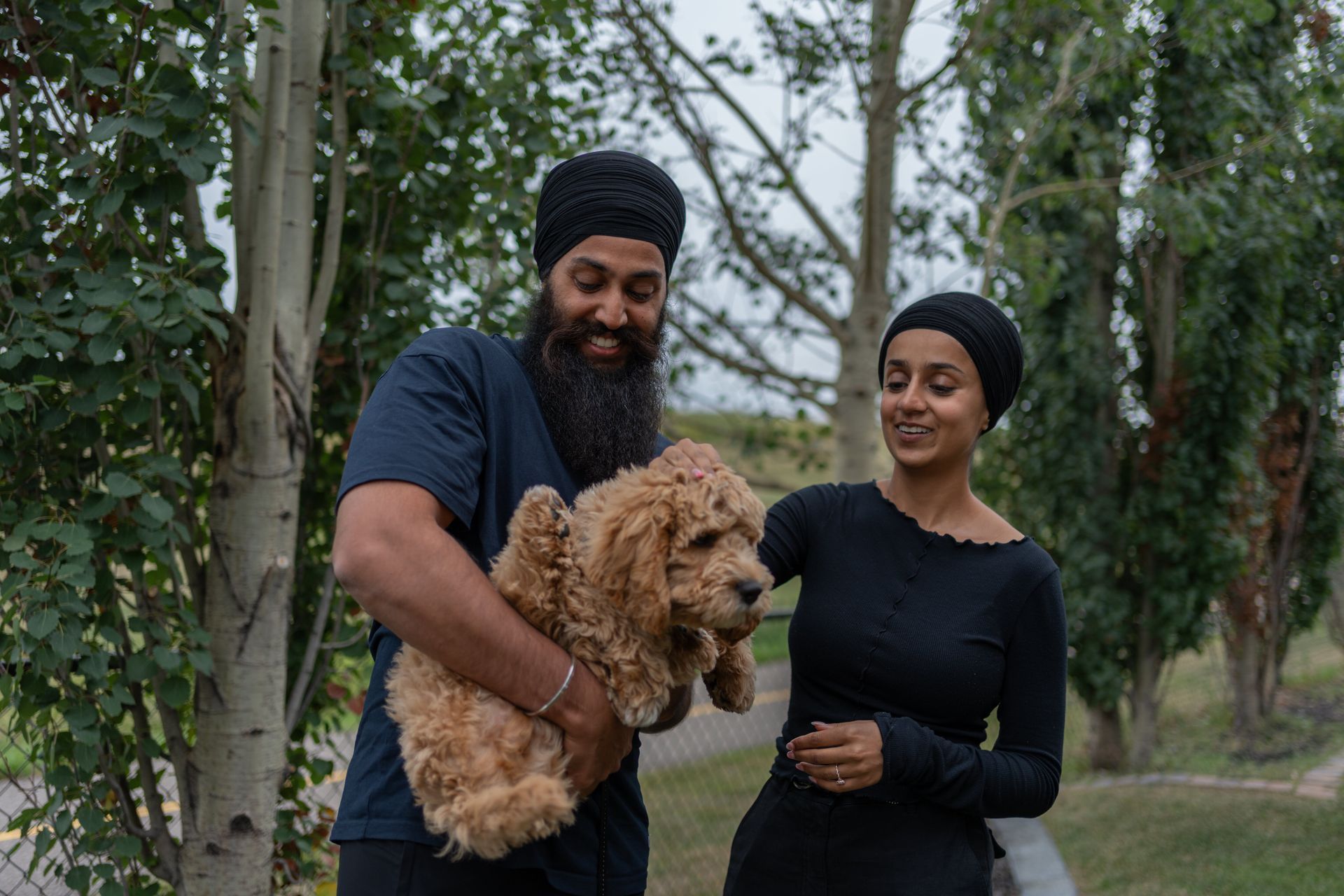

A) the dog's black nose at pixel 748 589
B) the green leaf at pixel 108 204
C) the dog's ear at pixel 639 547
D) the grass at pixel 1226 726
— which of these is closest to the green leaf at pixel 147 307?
the green leaf at pixel 108 204

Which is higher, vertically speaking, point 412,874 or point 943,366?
point 943,366

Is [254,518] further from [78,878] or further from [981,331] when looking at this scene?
[981,331]

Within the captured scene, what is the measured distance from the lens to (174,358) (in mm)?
3238

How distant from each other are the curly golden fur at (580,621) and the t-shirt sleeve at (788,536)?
2.09ft

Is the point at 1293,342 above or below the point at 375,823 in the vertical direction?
above

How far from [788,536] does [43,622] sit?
1933mm

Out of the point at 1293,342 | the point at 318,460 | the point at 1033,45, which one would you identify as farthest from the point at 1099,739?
the point at 318,460

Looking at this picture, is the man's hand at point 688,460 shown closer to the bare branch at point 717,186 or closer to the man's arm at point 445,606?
the man's arm at point 445,606

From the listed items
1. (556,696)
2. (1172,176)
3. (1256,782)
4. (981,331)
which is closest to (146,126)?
Result: (556,696)

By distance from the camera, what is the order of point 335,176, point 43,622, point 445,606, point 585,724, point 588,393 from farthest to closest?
point 335,176, point 43,622, point 588,393, point 585,724, point 445,606

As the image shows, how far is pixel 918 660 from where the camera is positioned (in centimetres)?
235

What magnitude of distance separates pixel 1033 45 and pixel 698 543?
→ 716cm

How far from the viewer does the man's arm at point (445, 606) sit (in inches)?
67.1

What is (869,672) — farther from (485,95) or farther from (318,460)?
(485,95)
